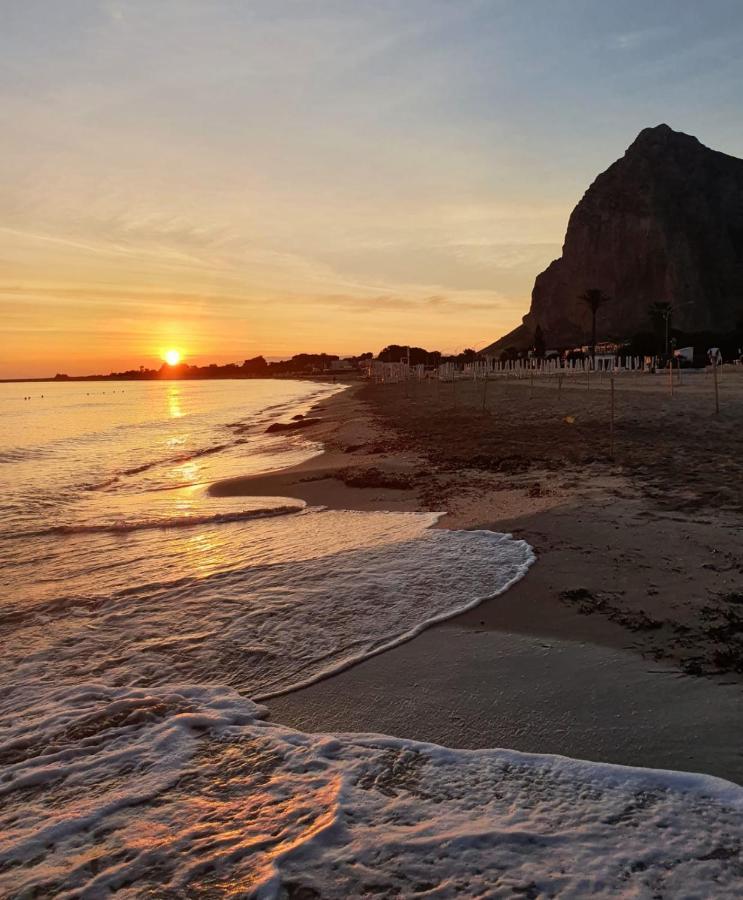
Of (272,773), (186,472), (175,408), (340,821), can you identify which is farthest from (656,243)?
(340,821)

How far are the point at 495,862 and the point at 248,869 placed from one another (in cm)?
118

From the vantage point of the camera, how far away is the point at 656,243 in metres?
166

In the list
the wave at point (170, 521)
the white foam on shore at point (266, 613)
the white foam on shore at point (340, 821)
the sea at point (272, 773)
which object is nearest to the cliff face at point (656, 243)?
the wave at point (170, 521)

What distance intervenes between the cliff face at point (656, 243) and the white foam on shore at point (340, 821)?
176 meters

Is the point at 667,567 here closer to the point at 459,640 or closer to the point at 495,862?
the point at 459,640

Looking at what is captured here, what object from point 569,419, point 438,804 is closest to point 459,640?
point 438,804

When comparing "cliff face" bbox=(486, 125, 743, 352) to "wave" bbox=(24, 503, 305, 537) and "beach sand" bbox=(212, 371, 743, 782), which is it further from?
"wave" bbox=(24, 503, 305, 537)

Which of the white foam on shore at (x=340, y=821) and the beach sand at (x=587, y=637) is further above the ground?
the beach sand at (x=587, y=637)

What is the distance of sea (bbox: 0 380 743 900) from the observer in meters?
2.79

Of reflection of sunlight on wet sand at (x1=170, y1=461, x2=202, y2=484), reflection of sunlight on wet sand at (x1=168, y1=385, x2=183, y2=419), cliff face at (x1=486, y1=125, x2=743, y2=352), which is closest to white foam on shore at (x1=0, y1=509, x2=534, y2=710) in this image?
reflection of sunlight on wet sand at (x1=170, y1=461, x2=202, y2=484)

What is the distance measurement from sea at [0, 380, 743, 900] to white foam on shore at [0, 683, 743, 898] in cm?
1

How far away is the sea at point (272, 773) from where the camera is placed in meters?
2.79

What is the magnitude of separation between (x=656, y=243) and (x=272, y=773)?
191 meters

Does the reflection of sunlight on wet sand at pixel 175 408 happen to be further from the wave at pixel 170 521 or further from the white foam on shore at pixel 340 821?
the white foam on shore at pixel 340 821
